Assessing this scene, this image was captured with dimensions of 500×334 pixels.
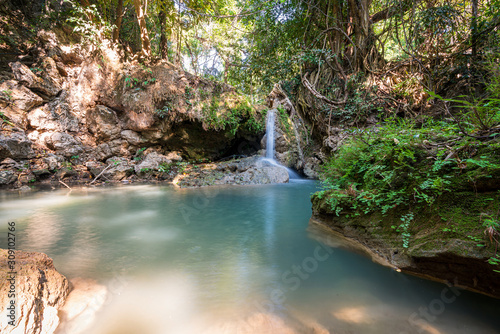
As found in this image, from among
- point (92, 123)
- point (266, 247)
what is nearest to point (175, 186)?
point (92, 123)

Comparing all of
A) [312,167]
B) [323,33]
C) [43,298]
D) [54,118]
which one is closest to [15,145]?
[54,118]

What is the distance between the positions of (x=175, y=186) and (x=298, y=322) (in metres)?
7.01

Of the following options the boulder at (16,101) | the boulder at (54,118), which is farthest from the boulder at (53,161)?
the boulder at (16,101)

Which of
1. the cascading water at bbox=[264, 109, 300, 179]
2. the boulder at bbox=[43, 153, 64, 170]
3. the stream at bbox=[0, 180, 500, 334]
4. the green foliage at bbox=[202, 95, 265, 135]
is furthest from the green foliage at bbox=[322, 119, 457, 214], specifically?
the boulder at bbox=[43, 153, 64, 170]

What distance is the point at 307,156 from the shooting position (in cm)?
1084

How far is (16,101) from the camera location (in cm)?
767

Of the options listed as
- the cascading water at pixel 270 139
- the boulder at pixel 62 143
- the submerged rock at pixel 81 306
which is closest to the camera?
the submerged rock at pixel 81 306

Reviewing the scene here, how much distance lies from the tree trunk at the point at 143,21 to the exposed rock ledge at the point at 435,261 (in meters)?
9.53

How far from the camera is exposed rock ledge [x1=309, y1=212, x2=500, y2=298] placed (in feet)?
5.95

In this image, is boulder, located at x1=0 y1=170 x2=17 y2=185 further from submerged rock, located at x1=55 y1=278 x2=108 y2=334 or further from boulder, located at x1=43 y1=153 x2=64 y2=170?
submerged rock, located at x1=55 y1=278 x2=108 y2=334

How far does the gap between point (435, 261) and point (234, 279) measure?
1.88m

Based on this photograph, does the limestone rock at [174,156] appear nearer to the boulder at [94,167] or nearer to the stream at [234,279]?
the boulder at [94,167]

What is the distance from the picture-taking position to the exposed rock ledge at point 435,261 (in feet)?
5.95

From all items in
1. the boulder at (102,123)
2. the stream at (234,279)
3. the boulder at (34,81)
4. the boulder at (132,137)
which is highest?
the boulder at (34,81)
